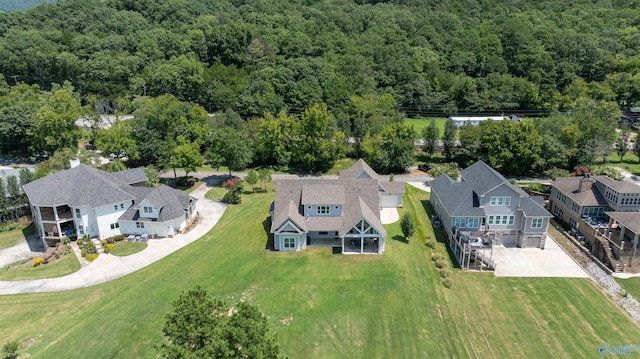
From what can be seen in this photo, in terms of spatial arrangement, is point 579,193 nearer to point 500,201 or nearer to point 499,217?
point 500,201

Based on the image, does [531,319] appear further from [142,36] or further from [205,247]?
[142,36]

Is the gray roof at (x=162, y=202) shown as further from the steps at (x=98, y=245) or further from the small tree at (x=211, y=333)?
the small tree at (x=211, y=333)

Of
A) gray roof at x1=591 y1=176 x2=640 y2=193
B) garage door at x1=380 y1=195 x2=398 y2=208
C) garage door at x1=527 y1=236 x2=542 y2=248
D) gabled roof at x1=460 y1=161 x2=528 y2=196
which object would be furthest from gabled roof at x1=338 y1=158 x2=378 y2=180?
gray roof at x1=591 y1=176 x2=640 y2=193

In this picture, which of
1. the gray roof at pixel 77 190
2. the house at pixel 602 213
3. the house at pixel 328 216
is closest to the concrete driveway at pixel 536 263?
the house at pixel 602 213

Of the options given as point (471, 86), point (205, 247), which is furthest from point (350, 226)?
point (471, 86)

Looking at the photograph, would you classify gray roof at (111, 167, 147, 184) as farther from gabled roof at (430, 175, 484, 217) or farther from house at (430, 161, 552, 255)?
house at (430, 161, 552, 255)

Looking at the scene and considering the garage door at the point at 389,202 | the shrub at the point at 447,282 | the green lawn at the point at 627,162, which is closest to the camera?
the shrub at the point at 447,282
